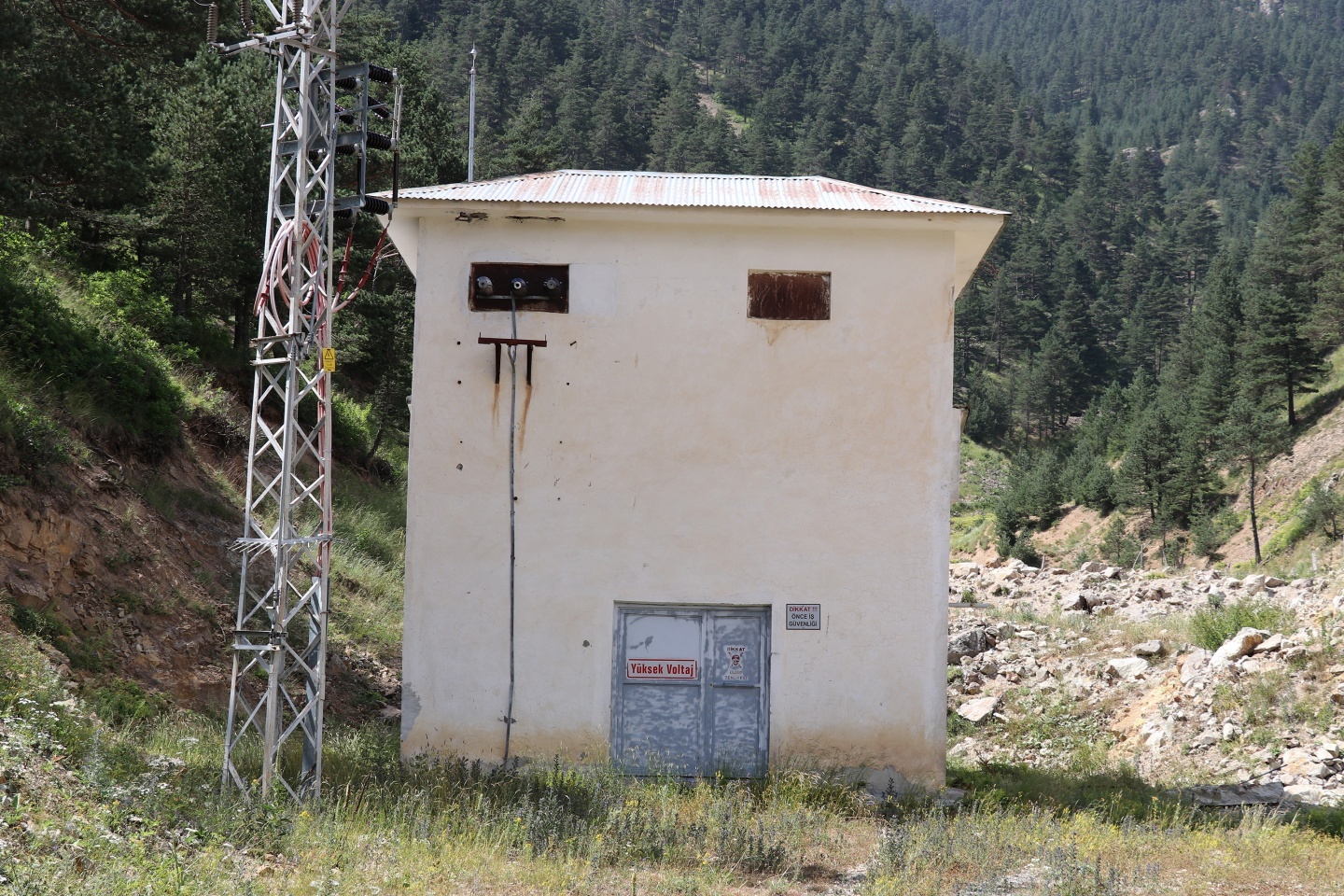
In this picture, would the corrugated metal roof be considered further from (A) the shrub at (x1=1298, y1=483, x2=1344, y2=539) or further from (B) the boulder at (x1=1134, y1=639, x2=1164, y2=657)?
(A) the shrub at (x1=1298, y1=483, x2=1344, y2=539)

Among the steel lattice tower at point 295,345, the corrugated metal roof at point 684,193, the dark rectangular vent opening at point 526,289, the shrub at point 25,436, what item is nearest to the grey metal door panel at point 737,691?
the dark rectangular vent opening at point 526,289

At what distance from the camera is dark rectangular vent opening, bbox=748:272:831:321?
11211 millimetres

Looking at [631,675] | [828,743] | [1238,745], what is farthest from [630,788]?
[1238,745]

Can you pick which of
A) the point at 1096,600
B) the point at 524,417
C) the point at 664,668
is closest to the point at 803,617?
the point at 664,668

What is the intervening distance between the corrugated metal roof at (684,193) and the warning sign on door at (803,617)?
3.78 meters

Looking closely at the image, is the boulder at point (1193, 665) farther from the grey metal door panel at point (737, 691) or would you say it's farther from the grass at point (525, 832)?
the grey metal door panel at point (737, 691)

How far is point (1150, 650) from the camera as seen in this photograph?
707 inches

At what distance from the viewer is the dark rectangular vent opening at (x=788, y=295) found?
11.2 meters

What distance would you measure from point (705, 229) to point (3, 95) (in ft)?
33.5

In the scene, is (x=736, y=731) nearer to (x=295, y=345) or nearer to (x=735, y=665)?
(x=735, y=665)

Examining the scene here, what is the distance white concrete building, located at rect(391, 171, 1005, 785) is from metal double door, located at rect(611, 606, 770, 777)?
2cm

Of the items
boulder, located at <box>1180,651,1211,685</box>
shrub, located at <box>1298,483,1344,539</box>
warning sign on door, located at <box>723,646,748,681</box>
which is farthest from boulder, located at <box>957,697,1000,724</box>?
shrub, located at <box>1298,483,1344,539</box>

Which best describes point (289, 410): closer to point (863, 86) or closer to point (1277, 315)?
point (1277, 315)

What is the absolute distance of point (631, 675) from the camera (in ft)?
36.0
